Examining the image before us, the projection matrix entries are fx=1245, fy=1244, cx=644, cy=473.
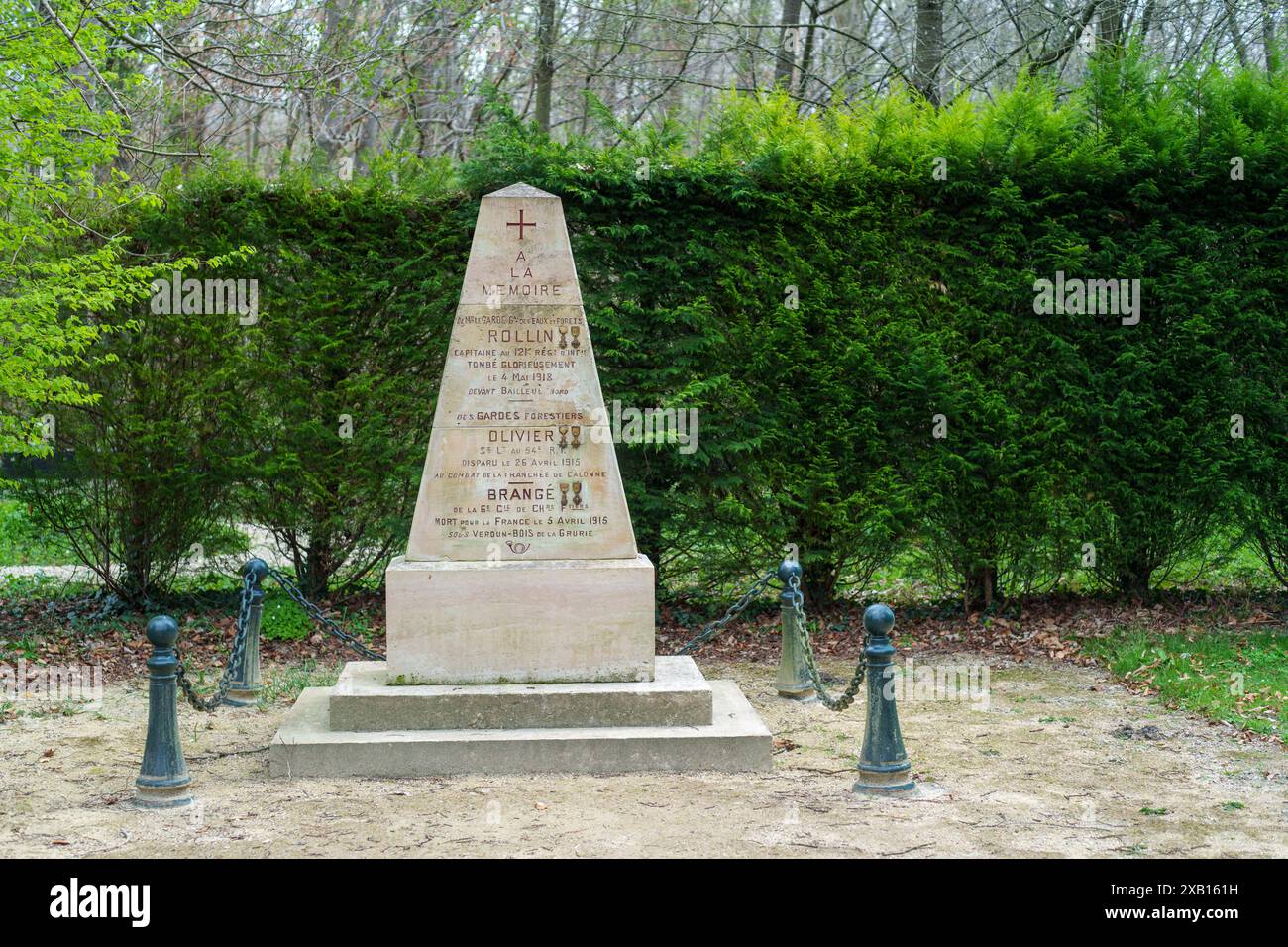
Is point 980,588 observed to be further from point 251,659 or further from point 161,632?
point 161,632

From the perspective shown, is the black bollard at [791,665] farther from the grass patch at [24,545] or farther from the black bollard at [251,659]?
the grass patch at [24,545]

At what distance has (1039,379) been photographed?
1004 centimetres

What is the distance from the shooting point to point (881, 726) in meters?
6.01

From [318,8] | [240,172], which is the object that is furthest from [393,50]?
[240,172]

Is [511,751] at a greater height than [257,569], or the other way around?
[257,569]

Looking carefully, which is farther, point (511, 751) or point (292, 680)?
point (292, 680)

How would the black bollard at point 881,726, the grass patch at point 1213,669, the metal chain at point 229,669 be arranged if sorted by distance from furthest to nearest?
1. the grass patch at point 1213,669
2. the metal chain at point 229,669
3. the black bollard at point 881,726

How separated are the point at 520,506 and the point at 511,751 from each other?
1.40 metres

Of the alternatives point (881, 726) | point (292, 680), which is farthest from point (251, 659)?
point (881, 726)

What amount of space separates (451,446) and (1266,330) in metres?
6.89

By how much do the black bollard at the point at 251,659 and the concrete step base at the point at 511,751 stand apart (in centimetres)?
143

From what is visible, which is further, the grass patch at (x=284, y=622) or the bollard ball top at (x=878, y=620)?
the grass patch at (x=284, y=622)

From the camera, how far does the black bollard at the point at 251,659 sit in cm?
780

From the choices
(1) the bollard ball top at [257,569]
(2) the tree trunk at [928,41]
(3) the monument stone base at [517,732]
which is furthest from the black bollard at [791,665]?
(2) the tree trunk at [928,41]
